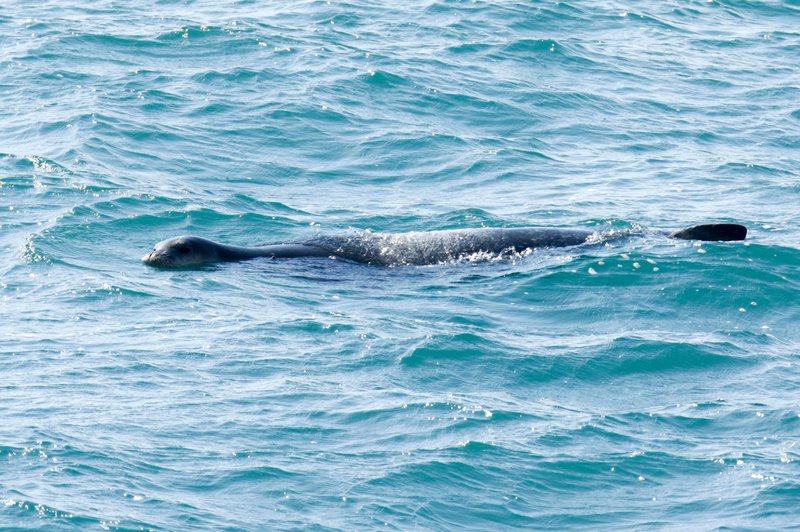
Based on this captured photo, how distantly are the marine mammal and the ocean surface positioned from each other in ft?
0.83

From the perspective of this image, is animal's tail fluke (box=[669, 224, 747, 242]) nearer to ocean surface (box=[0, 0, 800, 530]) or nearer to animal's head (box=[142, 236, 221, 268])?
ocean surface (box=[0, 0, 800, 530])

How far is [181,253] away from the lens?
16.2 metres

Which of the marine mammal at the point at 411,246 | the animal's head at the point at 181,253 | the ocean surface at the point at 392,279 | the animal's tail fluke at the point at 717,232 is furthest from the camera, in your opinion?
the animal's tail fluke at the point at 717,232

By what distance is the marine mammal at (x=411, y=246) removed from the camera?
16.3m

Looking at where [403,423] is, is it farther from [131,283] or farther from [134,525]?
[131,283]

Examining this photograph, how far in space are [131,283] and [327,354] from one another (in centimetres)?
335

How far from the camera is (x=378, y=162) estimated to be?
69.3ft

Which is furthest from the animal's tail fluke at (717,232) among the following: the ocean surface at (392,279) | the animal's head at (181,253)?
the animal's head at (181,253)

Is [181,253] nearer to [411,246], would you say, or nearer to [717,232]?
[411,246]

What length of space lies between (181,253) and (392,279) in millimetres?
2597

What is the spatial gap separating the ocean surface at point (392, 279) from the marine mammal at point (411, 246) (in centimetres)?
25

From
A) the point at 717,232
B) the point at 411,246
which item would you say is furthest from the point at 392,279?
the point at 717,232

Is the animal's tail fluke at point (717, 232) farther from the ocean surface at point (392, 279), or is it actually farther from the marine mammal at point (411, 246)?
the ocean surface at point (392, 279)

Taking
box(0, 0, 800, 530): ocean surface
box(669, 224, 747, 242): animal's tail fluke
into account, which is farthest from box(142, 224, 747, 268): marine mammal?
box(0, 0, 800, 530): ocean surface
